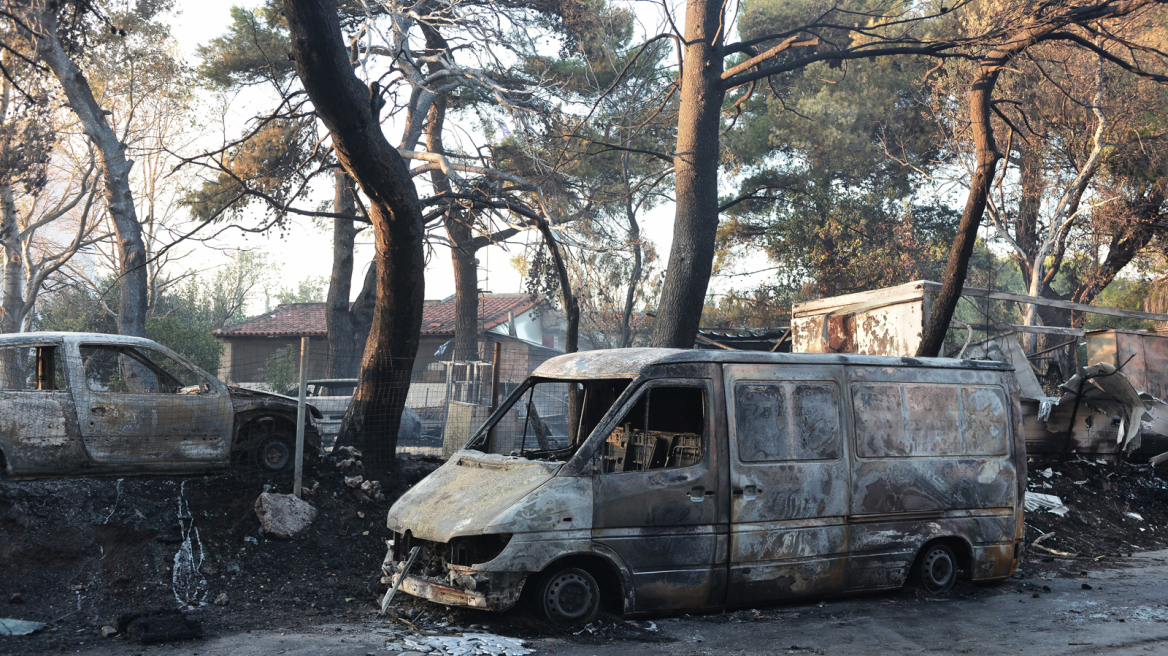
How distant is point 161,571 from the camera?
6328mm

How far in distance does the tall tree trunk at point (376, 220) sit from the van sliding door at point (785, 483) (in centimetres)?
426

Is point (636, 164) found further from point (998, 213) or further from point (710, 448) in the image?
point (710, 448)

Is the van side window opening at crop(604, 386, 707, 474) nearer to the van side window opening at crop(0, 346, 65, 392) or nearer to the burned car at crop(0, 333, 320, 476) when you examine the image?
the burned car at crop(0, 333, 320, 476)

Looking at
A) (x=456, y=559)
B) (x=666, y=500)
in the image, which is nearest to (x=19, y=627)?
(x=456, y=559)

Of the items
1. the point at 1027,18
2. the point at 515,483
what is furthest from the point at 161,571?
the point at 1027,18

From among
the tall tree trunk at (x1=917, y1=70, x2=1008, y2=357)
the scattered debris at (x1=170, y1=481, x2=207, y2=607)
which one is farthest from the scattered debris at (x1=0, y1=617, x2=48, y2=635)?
the tall tree trunk at (x1=917, y1=70, x2=1008, y2=357)

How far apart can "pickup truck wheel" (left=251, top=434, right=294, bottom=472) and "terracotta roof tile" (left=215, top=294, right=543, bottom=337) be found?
2236cm

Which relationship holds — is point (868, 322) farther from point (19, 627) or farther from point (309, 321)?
point (309, 321)

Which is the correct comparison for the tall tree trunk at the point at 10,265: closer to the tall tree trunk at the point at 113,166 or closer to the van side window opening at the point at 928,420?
the tall tree trunk at the point at 113,166

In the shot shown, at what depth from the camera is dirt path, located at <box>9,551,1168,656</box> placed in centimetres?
484

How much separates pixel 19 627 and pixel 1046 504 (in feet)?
34.0

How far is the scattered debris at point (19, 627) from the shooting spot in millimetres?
5004

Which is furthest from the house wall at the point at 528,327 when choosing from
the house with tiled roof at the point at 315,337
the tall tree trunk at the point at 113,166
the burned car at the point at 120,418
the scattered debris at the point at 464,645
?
the scattered debris at the point at 464,645

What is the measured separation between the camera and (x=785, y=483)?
19.8ft
